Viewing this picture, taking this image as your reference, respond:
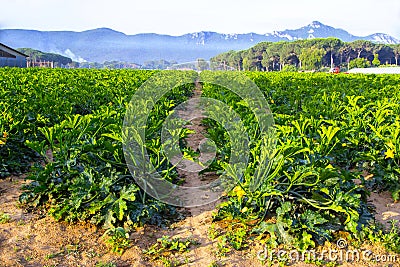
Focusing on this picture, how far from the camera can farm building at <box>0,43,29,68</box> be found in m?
41.8

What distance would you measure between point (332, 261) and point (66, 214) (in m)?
2.78

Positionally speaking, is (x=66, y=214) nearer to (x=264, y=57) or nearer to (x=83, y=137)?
(x=83, y=137)

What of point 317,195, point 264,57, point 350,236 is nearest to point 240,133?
point 317,195

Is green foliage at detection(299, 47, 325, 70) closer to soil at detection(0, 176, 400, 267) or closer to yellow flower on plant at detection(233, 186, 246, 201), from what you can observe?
soil at detection(0, 176, 400, 267)

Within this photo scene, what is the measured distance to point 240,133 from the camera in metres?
5.21

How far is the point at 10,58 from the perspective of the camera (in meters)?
44.2

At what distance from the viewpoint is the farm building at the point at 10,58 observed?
41781mm

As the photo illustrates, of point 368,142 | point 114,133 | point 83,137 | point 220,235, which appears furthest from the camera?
point 368,142

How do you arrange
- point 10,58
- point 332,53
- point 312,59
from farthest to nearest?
point 332,53 < point 312,59 < point 10,58

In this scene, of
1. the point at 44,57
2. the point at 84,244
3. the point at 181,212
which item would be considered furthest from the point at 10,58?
the point at 44,57

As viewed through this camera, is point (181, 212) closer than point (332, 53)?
Yes

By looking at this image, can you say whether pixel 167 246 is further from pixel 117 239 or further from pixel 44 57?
pixel 44 57

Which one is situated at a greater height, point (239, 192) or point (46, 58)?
point (46, 58)

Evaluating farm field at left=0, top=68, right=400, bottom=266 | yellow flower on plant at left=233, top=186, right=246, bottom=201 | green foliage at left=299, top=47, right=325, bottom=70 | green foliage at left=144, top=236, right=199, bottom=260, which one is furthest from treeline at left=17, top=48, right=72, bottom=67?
green foliage at left=144, top=236, right=199, bottom=260
